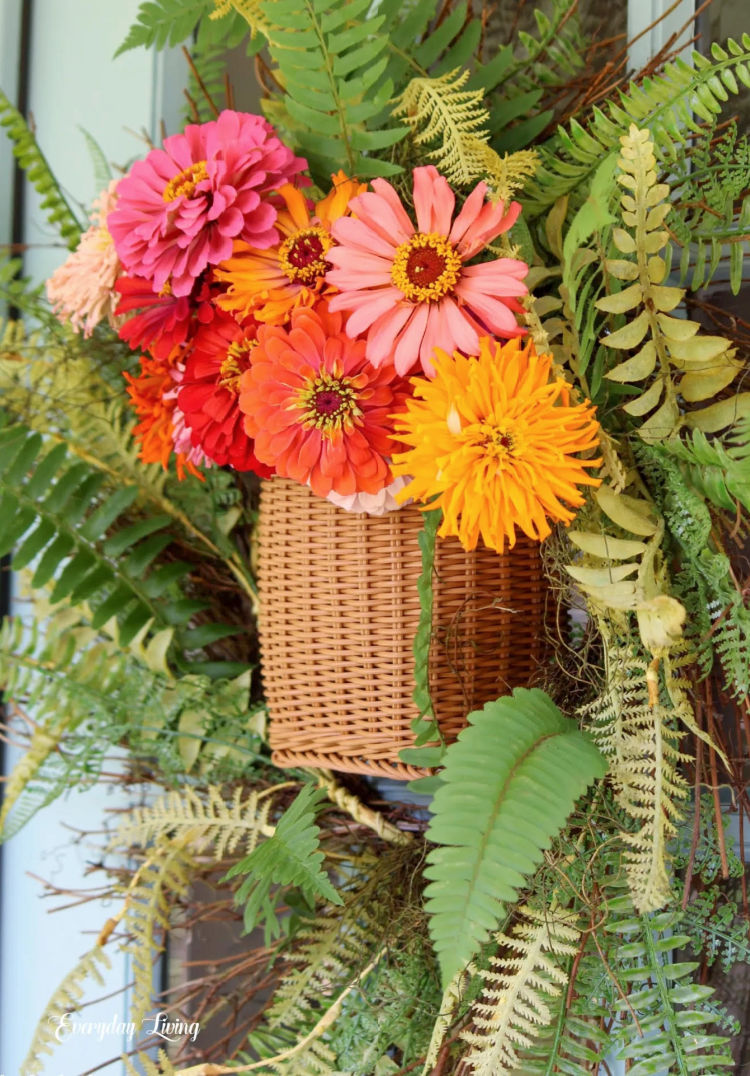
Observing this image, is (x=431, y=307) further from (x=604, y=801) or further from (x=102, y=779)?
(x=102, y=779)

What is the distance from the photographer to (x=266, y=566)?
0.65m

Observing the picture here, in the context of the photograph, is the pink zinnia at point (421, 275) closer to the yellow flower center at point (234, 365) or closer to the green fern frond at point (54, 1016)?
the yellow flower center at point (234, 365)

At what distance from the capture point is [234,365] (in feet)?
1.98

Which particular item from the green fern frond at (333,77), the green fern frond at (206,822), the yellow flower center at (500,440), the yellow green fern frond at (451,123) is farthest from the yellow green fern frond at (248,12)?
the green fern frond at (206,822)

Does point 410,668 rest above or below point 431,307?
below

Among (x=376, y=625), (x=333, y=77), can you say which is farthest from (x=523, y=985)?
(x=333, y=77)

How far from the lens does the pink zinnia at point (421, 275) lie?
52cm

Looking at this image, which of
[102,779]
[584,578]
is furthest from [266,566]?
[102,779]

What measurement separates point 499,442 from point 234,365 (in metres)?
0.22

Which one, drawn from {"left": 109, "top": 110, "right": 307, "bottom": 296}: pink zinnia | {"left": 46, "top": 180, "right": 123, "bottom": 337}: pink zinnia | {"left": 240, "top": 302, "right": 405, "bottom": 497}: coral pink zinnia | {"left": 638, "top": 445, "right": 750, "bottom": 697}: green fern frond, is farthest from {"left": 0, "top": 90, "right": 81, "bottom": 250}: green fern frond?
{"left": 638, "top": 445, "right": 750, "bottom": 697}: green fern frond

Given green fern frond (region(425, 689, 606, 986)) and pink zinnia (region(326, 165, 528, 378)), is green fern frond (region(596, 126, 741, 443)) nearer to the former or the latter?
pink zinnia (region(326, 165, 528, 378))

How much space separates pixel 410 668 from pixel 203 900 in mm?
446

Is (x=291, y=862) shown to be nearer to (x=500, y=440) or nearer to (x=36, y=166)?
(x=500, y=440)

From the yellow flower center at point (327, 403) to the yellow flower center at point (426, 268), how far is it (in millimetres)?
70
